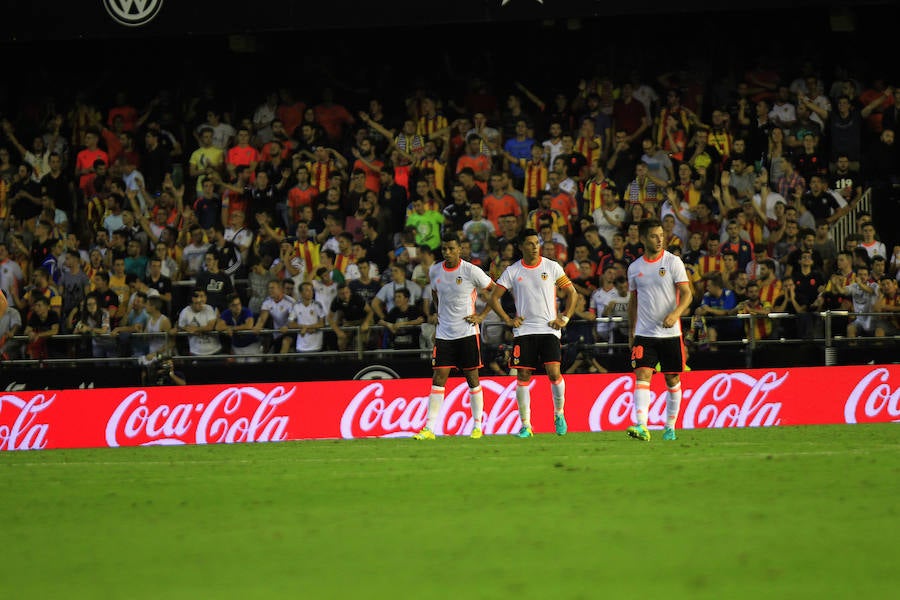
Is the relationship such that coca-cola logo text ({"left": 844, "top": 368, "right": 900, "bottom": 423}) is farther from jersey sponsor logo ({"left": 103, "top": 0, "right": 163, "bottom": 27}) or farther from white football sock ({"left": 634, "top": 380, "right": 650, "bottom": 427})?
jersey sponsor logo ({"left": 103, "top": 0, "right": 163, "bottom": 27})

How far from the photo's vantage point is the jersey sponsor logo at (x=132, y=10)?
22.0 meters

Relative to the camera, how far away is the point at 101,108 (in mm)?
25797

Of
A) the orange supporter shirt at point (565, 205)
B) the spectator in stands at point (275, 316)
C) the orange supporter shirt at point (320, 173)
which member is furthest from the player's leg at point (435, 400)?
the orange supporter shirt at point (320, 173)

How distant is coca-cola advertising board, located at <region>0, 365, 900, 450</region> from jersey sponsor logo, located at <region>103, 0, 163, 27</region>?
7.18 metres

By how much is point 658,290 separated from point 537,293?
1720 millimetres

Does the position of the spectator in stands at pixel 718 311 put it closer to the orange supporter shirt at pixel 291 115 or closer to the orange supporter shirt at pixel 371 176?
the orange supporter shirt at pixel 371 176

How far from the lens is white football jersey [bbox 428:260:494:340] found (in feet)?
49.8

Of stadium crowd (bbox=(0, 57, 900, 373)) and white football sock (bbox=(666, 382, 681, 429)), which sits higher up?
stadium crowd (bbox=(0, 57, 900, 373))

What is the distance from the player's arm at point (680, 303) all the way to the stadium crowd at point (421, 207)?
178 inches

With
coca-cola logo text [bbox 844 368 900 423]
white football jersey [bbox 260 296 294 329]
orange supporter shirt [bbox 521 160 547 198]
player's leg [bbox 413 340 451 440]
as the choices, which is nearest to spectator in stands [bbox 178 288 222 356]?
white football jersey [bbox 260 296 294 329]

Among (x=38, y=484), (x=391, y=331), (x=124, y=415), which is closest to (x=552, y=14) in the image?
(x=391, y=331)

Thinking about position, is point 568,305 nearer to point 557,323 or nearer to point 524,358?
point 557,323

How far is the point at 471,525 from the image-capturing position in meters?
7.58

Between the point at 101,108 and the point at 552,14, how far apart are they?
984cm
